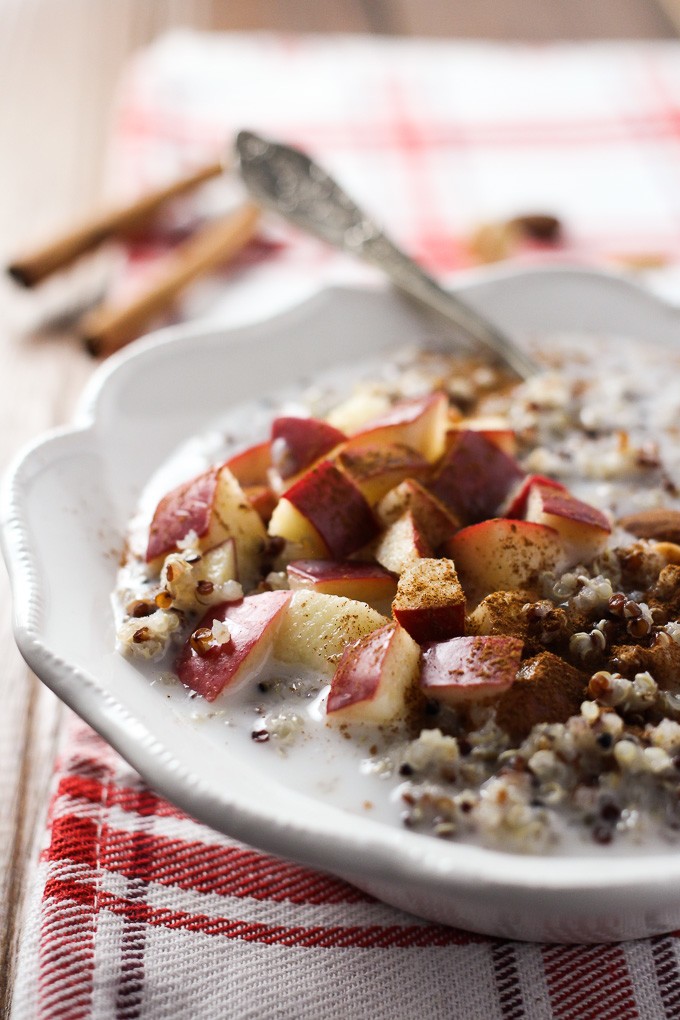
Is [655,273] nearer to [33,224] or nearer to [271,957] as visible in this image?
[33,224]

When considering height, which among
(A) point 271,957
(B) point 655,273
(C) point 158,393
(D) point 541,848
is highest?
(C) point 158,393

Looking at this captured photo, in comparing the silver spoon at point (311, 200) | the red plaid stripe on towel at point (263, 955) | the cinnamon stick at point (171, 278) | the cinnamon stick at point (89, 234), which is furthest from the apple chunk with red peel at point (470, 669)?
the cinnamon stick at point (89, 234)

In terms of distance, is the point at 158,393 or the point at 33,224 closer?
the point at 158,393

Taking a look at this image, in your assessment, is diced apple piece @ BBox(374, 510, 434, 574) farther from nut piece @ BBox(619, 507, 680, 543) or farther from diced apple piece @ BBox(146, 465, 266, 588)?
nut piece @ BBox(619, 507, 680, 543)

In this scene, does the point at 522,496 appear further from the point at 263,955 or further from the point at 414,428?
the point at 263,955

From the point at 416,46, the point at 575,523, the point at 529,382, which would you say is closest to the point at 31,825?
the point at 575,523
